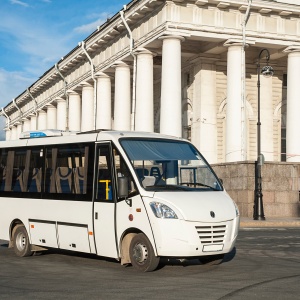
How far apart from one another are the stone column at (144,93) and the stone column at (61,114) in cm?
1599

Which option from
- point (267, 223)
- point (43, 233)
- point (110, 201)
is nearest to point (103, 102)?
point (267, 223)

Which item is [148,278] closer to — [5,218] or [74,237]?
[74,237]

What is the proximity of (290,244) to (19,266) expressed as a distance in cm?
736

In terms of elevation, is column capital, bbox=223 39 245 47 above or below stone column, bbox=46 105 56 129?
above

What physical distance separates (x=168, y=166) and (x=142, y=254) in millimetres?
1586

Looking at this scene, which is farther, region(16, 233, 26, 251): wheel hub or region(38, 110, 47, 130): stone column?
region(38, 110, 47, 130): stone column

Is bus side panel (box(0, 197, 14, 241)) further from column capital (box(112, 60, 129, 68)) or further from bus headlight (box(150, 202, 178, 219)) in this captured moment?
column capital (box(112, 60, 129, 68))

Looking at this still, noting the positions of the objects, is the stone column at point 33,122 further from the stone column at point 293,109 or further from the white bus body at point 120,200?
the white bus body at point 120,200

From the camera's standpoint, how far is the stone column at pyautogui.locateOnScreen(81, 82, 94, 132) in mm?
41094

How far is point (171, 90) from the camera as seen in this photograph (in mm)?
28953

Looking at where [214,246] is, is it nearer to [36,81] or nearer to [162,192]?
[162,192]

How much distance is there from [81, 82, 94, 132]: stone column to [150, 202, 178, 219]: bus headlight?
31.3m

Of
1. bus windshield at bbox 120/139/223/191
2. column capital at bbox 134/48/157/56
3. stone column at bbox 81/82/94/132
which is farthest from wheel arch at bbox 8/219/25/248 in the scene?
stone column at bbox 81/82/94/132

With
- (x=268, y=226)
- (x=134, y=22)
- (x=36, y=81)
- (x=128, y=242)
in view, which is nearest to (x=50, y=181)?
(x=128, y=242)
